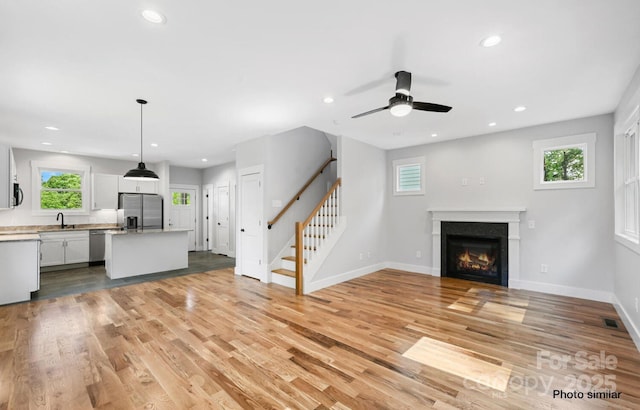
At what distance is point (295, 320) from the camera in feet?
11.6

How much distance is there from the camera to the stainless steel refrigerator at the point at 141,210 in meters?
7.48

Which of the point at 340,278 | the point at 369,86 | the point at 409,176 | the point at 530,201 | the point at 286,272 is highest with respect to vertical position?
the point at 369,86

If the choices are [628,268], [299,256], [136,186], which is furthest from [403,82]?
[136,186]

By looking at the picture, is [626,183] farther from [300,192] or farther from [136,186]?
[136,186]

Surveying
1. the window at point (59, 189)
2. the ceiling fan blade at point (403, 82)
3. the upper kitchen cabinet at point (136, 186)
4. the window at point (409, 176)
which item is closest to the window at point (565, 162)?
the window at point (409, 176)

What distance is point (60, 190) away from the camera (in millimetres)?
7004

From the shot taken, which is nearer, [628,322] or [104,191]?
[628,322]

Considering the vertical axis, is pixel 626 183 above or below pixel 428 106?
below

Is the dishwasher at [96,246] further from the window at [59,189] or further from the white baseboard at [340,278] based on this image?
the white baseboard at [340,278]

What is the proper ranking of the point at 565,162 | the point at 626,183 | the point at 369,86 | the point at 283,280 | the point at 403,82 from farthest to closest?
the point at 283,280, the point at 565,162, the point at 626,183, the point at 369,86, the point at 403,82

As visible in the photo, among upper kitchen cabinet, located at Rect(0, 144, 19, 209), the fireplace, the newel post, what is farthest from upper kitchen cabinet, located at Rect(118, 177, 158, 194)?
the fireplace

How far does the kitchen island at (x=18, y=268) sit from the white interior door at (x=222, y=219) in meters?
4.38

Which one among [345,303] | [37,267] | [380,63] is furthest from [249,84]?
[37,267]

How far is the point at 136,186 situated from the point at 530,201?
29.7 ft
